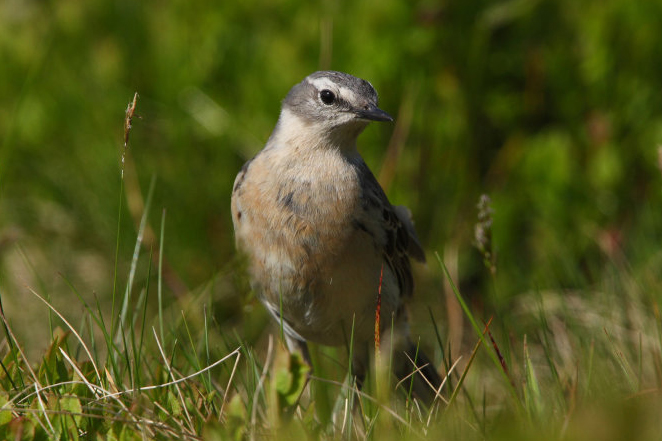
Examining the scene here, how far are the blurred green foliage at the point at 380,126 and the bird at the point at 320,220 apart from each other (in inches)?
55.9

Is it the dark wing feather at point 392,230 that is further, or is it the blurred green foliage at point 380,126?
the blurred green foliage at point 380,126

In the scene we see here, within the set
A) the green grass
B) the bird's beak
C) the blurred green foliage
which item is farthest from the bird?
the blurred green foliage

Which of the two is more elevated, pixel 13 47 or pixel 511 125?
pixel 13 47

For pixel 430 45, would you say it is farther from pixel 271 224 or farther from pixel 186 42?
pixel 271 224

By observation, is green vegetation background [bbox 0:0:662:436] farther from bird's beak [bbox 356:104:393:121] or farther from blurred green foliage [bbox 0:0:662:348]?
bird's beak [bbox 356:104:393:121]

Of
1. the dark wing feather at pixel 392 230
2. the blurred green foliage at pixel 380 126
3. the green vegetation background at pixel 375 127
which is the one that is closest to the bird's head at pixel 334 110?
the dark wing feather at pixel 392 230

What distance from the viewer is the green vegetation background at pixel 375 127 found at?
5953 millimetres

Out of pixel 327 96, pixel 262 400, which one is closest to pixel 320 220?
pixel 327 96

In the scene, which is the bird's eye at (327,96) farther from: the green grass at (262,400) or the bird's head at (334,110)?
the green grass at (262,400)

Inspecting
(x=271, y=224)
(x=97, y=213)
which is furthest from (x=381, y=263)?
(x=97, y=213)

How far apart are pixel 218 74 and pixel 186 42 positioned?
14.7 inches

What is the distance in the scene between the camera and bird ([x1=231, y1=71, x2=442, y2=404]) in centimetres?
392

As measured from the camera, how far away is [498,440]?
6.99ft

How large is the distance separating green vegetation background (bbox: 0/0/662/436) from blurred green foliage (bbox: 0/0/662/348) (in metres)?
0.01
